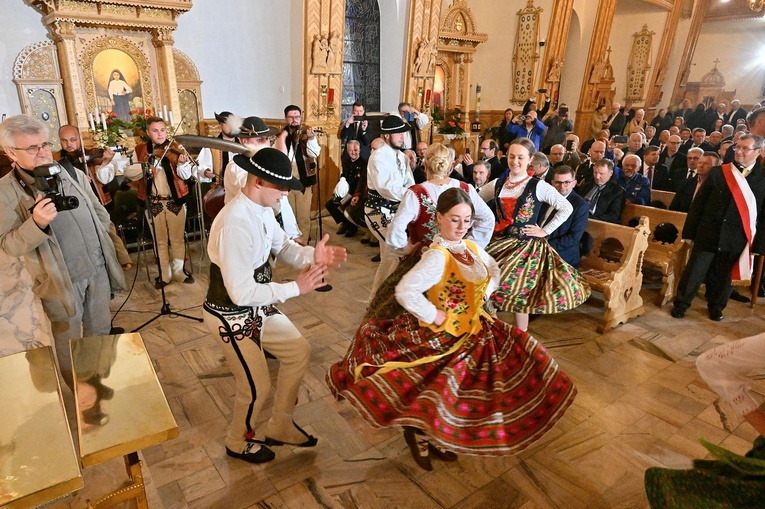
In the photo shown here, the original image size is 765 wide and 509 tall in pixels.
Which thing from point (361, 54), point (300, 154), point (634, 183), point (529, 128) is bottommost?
point (634, 183)

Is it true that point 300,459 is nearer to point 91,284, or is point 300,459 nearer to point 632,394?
point 91,284

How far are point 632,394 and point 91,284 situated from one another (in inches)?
155

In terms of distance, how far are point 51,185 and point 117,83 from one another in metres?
5.09

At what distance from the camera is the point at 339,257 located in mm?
2475

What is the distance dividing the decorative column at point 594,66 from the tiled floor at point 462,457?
11508 millimetres

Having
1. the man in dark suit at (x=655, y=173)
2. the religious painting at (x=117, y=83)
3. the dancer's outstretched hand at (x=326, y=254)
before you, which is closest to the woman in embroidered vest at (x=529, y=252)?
the dancer's outstretched hand at (x=326, y=254)

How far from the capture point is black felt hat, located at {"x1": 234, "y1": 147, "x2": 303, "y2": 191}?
7.29 feet

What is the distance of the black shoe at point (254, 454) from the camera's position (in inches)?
107

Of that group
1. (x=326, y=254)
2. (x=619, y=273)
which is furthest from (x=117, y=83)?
(x=619, y=273)

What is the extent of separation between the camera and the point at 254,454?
273 centimetres

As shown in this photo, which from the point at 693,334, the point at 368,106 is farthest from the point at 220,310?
the point at 368,106

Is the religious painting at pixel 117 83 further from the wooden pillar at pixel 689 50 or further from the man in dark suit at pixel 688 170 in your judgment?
the wooden pillar at pixel 689 50

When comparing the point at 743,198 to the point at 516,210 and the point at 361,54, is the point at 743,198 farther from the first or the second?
the point at 361,54

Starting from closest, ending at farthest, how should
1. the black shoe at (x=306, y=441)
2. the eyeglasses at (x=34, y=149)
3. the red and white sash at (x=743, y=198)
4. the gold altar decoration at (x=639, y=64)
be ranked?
1. the eyeglasses at (x=34, y=149)
2. the black shoe at (x=306, y=441)
3. the red and white sash at (x=743, y=198)
4. the gold altar decoration at (x=639, y=64)
